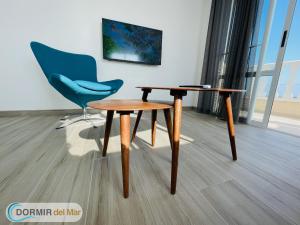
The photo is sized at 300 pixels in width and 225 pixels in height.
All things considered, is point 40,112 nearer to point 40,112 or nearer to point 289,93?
point 40,112

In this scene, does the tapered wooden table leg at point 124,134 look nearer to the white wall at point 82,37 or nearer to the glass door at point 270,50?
the white wall at point 82,37

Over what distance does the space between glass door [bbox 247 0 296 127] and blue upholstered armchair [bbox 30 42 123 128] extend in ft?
6.49

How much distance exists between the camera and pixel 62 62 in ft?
6.01

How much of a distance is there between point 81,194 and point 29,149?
0.74m

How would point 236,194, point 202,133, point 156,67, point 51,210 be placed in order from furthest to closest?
1. point 156,67
2. point 202,133
3. point 236,194
4. point 51,210

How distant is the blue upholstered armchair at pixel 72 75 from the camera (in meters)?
1.45

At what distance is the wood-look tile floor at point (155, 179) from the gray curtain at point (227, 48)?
44.4 inches

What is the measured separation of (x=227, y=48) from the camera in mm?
2344

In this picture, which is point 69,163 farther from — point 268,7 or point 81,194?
point 268,7

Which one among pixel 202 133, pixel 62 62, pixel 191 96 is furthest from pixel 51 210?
pixel 191 96

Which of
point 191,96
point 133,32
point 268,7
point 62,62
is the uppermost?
point 268,7
